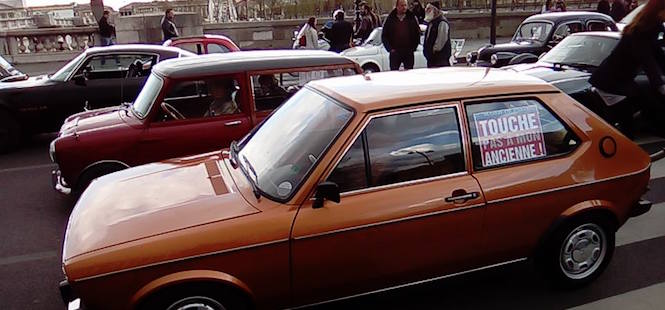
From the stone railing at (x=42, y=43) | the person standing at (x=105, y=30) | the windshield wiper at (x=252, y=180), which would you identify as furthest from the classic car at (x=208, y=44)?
the windshield wiper at (x=252, y=180)

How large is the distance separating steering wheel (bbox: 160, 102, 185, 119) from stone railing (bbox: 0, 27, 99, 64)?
1302 centimetres

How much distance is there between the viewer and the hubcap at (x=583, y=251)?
12.4 feet

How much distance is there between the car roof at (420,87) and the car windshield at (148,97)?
232cm

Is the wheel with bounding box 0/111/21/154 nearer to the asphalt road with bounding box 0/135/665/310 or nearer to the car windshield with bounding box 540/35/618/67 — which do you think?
the asphalt road with bounding box 0/135/665/310

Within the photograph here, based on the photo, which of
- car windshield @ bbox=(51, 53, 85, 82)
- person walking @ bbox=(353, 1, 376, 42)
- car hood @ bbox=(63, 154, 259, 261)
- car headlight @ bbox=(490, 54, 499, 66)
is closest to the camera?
car hood @ bbox=(63, 154, 259, 261)

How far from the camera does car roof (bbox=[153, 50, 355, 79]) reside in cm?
560

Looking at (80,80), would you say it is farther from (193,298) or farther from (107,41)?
(107,41)

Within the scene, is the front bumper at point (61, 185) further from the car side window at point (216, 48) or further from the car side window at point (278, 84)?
the car side window at point (216, 48)

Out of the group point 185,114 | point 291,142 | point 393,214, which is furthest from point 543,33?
point 393,214

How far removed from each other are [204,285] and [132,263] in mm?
388

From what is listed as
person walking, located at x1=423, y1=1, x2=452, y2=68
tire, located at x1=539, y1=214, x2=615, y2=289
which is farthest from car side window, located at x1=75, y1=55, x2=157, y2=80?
tire, located at x1=539, y1=214, x2=615, y2=289

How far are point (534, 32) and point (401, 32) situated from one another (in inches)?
146

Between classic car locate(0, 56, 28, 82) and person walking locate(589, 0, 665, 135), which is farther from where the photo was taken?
classic car locate(0, 56, 28, 82)

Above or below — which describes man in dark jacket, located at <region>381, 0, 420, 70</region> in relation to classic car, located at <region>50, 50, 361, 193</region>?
above
